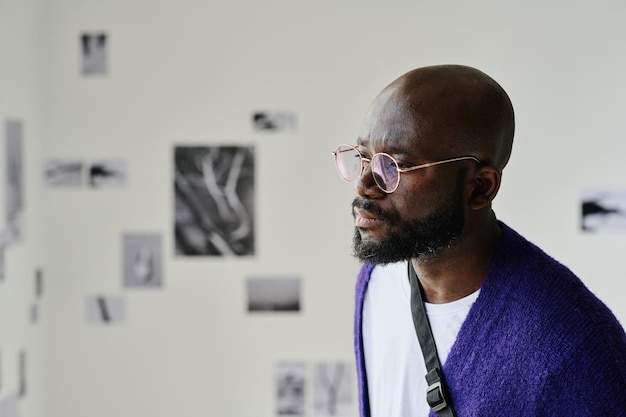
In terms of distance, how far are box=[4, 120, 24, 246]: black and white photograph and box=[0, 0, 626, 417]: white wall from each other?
95 mm

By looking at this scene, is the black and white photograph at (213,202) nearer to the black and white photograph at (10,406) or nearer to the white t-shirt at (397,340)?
the black and white photograph at (10,406)

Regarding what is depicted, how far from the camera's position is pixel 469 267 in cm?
104

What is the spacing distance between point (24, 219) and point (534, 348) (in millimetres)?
1738

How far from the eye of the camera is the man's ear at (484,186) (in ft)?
3.30

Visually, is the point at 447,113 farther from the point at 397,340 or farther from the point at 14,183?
the point at 14,183

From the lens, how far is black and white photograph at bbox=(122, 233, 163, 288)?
233 centimetres

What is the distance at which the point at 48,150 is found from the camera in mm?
2330

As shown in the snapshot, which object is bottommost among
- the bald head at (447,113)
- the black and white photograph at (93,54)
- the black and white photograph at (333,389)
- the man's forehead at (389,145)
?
the black and white photograph at (333,389)

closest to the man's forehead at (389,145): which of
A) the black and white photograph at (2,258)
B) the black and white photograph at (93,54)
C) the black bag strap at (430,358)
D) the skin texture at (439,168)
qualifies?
the skin texture at (439,168)

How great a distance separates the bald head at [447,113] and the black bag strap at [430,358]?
23 cm

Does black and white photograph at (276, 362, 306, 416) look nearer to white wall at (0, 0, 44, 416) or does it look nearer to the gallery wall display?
white wall at (0, 0, 44, 416)

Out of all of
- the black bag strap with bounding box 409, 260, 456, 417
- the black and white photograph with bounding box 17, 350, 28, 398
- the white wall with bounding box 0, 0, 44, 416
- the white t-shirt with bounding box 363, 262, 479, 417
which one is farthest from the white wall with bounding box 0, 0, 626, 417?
the black bag strap with bounding box 409, 260, 456, 417

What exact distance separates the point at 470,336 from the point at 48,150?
1.75 metres

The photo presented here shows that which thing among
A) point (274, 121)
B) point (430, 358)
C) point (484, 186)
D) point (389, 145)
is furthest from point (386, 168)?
point (274, 121)
